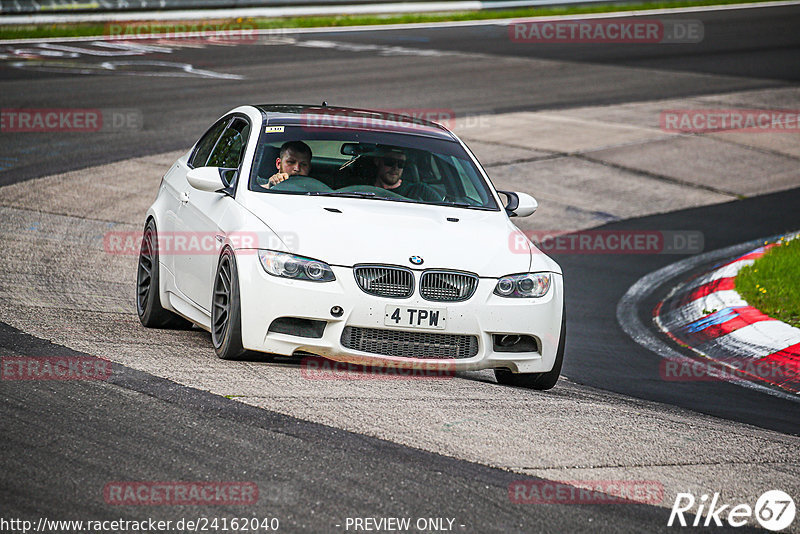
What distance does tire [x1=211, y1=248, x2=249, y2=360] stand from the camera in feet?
22.6

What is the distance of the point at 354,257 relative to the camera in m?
6.88

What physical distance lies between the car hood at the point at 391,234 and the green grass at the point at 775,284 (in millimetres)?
3082

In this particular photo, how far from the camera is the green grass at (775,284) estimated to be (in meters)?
9.69

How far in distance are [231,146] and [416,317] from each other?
7.67 ft

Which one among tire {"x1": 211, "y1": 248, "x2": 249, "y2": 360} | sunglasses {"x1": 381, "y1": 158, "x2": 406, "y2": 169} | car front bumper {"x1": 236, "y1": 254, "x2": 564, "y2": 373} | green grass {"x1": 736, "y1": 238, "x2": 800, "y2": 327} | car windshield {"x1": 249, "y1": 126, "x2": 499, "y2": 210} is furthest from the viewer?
green grass {"x1": 736, "y1": 238, "x2": 800, "y2": 327}

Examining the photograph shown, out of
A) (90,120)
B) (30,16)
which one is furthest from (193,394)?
(30,16)

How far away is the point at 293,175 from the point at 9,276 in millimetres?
2754

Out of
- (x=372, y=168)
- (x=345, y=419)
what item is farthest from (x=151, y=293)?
(x=345, y=419)

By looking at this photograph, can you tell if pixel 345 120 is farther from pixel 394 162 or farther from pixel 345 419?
pixel 345 419

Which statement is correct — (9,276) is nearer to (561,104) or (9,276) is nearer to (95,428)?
(95,428)

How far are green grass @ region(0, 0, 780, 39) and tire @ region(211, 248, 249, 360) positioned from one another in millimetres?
20978

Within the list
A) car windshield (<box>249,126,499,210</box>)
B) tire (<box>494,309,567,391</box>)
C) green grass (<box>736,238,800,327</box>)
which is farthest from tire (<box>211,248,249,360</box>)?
green grass (<box>736,238,800,327</box>)

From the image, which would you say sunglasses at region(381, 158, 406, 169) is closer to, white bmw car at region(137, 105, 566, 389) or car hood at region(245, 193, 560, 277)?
white bmw car at region(137, 105, 566, 389)

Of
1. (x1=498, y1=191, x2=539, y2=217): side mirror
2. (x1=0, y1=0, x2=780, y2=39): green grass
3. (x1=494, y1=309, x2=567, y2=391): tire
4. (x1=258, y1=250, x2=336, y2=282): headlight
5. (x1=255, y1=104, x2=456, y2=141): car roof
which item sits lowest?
(x1=494, y1=309, x2=567, y2=391): tire
